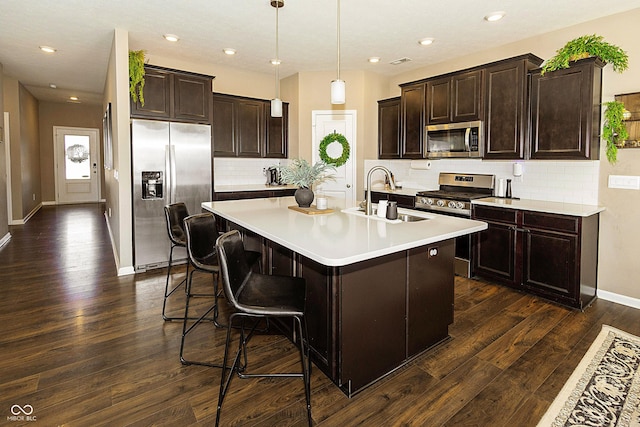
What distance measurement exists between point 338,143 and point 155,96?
2720 millimetres

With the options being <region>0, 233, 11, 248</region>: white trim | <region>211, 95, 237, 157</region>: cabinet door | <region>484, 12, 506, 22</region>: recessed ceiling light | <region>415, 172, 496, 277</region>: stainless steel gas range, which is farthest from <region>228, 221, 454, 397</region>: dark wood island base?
<region>0, 233, 11, 248</region>: white trim

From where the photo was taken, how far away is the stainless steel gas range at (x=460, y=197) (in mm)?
4215

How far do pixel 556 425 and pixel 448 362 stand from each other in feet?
2.23

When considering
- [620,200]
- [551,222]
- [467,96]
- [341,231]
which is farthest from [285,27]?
[620,200]

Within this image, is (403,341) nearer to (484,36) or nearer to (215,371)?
(215,371)

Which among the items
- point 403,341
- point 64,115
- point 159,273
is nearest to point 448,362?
point 403,341

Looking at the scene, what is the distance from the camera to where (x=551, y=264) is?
136 inches

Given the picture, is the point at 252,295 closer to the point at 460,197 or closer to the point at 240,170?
the point at 460,197

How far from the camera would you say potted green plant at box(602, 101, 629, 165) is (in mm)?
3311

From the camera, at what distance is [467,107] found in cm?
435

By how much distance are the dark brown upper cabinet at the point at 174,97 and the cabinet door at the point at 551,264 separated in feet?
13.6

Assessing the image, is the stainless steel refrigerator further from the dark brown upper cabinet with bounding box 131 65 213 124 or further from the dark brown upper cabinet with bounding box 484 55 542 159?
the dark brown upper cabinet with bounding box 484 55 542 159

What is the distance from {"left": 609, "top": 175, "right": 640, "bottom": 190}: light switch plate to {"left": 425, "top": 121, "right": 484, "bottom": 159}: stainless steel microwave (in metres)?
1.27

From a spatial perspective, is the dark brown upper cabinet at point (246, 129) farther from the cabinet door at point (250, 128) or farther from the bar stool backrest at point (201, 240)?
the bar stool backrest at point (201, 240)
